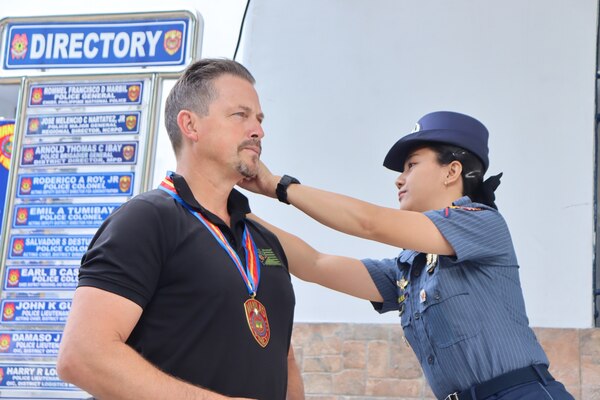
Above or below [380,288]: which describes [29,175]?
above

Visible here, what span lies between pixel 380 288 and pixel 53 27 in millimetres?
2872

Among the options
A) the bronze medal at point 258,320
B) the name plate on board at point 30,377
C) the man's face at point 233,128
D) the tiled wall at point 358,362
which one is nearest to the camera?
the bronze medal at point 258,320

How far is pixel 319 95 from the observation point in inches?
166

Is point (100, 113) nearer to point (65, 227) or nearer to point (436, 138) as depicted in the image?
point (65, 227)

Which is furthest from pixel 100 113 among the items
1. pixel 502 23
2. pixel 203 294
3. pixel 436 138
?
pixel 203 294

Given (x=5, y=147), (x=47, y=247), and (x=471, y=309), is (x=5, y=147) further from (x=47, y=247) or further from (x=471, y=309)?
(x=471, y=309)

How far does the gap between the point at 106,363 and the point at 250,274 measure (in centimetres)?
44

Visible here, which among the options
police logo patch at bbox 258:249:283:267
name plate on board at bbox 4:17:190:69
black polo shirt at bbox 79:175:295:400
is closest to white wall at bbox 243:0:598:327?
name plate on board at bbox 4:17:190:69

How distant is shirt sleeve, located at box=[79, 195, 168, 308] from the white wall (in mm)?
2378

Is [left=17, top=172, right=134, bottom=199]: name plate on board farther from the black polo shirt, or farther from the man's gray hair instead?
the black polo shirt

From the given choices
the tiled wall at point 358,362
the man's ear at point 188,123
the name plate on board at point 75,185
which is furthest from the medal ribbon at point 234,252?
the name plate on board at point 75,185

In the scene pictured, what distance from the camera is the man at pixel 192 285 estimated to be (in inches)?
58.2

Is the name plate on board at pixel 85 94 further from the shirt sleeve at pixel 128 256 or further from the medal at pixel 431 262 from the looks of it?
the shirt sleeve at pixel 128 256

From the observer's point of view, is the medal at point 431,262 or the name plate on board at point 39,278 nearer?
the medal at point 431,262
